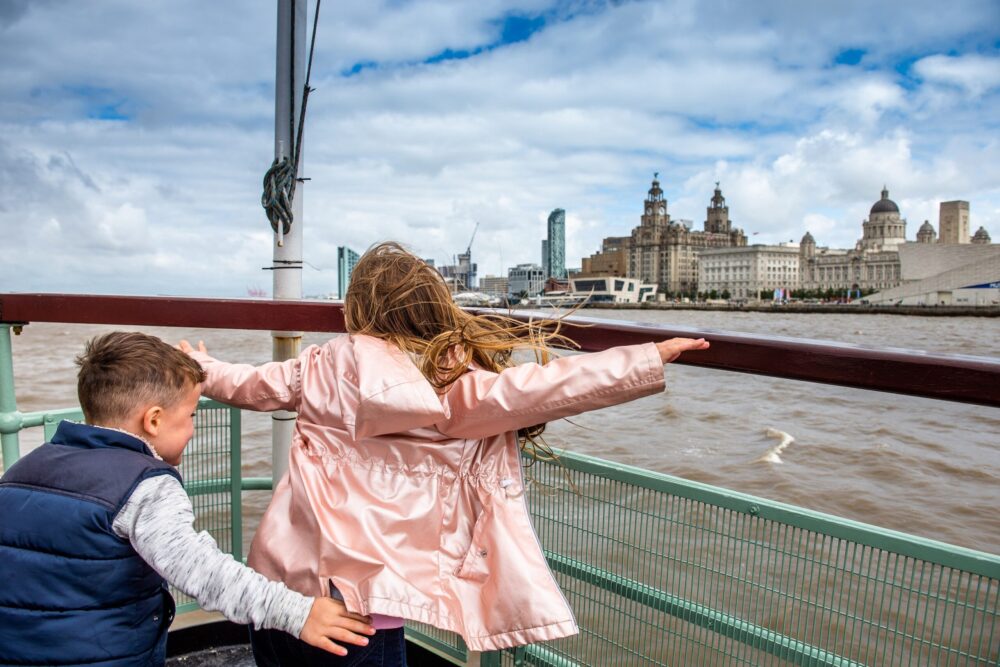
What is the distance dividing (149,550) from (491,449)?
0.62 meters

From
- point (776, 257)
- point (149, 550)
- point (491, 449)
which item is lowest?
point (149, 550)

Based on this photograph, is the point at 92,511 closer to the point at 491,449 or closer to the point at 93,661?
the point at 93,661

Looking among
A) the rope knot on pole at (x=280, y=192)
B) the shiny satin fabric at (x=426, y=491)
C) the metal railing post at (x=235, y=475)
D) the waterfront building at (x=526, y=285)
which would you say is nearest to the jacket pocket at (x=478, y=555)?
the shiny satin fabric at (x=426, y=491)

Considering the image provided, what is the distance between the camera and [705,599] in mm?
1912

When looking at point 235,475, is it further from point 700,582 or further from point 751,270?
point 751,270

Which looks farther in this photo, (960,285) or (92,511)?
(960,285)

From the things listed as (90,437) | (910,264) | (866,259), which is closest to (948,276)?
(910,264)

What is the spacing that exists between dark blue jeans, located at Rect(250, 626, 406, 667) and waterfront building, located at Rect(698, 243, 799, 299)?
11886 cm

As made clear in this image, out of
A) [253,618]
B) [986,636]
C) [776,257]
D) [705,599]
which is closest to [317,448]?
[253,618]

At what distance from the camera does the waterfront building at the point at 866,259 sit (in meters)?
Result: 104

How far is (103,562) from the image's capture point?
1261 mm

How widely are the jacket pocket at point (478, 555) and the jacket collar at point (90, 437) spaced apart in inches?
25.4

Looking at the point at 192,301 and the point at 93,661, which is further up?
the point at 192,301

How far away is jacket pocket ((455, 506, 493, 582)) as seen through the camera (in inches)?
54.6
